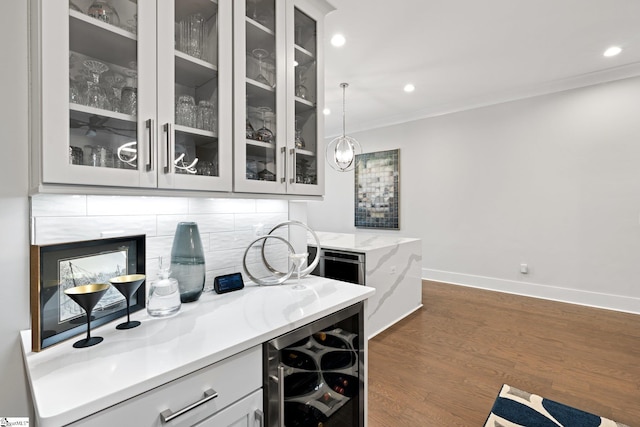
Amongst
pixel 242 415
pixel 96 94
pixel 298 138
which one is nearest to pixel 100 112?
pixel 96 94

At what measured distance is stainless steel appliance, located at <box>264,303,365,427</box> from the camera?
1.02m

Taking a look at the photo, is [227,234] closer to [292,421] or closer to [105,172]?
[105,172]

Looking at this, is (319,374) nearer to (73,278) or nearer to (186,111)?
(73,278)

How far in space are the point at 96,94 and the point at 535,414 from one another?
272cm

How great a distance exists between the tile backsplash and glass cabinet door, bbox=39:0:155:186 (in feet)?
0.86

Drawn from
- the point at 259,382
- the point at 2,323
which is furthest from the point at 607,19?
the point at 2,323

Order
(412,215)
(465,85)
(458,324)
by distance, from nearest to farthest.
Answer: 1. (458,324)
2. (465,85)
3. (412,215)

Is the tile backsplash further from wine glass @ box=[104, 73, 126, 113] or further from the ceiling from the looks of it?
the ceiling

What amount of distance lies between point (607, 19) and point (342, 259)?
2.99 metres

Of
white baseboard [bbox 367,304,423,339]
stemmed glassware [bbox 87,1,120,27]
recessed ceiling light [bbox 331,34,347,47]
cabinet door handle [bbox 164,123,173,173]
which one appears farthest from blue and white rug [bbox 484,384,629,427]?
recessed ceiling light [bbox 331,34,347,47]

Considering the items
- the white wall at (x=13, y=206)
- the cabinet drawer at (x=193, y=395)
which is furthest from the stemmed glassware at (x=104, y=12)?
the cabinet drawer at (x=193, y=395)

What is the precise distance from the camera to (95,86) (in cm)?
99

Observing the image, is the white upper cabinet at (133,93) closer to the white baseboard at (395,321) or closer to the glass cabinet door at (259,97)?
the glass cabinet door at (259,97)

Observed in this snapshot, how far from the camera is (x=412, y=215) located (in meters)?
5.02
